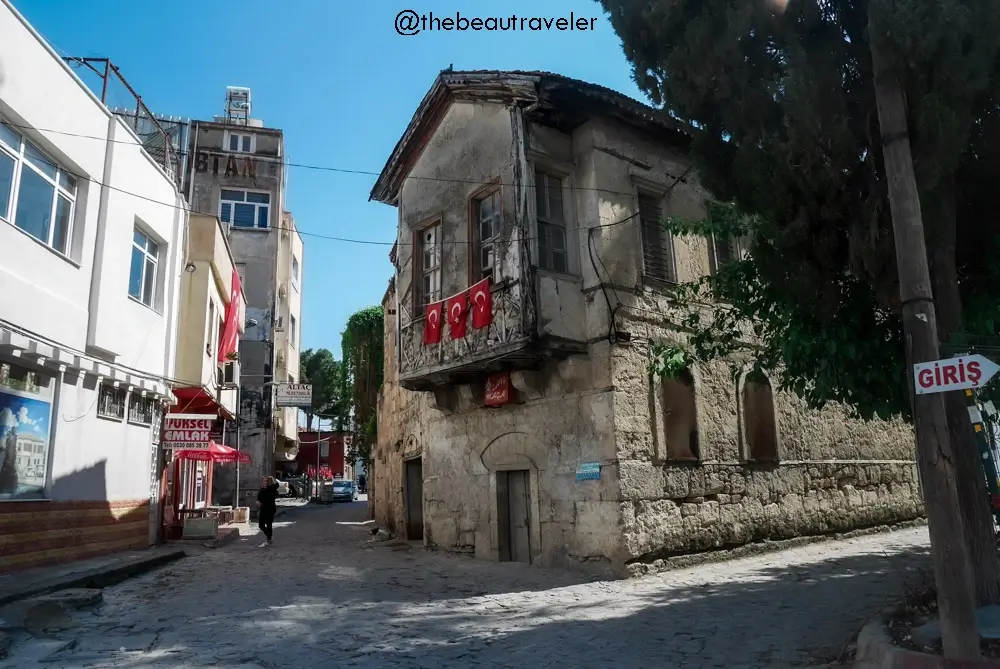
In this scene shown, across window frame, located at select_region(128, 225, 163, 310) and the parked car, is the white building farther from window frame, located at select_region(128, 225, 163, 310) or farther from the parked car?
the parked car

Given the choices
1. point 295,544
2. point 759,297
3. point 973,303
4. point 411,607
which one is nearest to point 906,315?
point 973,303

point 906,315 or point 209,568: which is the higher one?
point 906,315

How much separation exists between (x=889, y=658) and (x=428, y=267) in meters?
10.1

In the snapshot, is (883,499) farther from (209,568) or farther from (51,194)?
(51,194)

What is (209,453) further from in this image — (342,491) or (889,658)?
(342,491)

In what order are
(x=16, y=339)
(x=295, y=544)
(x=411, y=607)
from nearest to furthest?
(x=411, y=607) → (x=16, y=339) → (x=295, y=544)

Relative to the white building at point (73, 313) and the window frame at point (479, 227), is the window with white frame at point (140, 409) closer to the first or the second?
the white building at point (73, 313)

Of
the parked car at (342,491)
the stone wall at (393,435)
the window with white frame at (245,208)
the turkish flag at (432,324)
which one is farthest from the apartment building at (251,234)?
the turkish flag at (432,324)

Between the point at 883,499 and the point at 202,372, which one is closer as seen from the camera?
the point at 883,499

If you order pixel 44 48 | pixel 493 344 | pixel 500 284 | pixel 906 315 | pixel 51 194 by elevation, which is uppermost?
pixel 44 48

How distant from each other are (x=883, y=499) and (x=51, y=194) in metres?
15.9

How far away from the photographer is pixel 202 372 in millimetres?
16062

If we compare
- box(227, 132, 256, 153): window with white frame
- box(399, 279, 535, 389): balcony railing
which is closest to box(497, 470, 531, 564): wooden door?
box(399, 279, 535, 389): balcony railing

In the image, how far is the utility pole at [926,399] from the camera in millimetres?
4660
